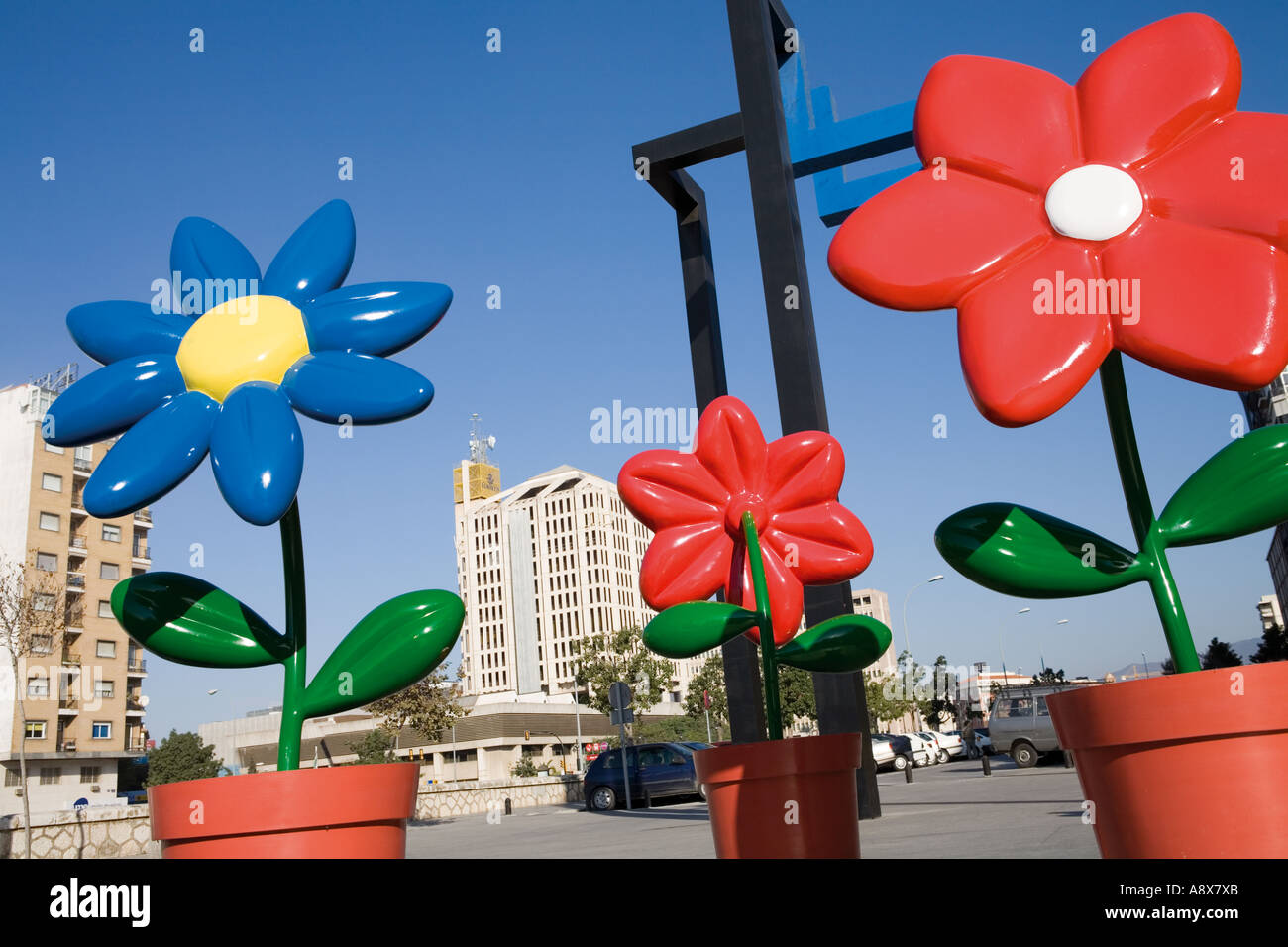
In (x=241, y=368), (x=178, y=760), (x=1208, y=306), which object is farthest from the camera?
(x=178, y=760)

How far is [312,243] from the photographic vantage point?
2.85 m

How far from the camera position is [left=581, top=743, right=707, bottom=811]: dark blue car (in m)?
14.8

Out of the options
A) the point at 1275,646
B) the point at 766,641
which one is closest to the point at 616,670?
the point at 1275,646

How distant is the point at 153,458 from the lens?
240cm

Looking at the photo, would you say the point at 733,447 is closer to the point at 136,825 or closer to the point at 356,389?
the point at 356,389

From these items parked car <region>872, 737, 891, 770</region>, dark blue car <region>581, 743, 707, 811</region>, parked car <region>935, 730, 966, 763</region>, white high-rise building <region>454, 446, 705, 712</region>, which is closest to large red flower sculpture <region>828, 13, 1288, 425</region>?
dark blue car <region>581, 743, 707, 811</region>

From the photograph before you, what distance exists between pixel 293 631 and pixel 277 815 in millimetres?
595

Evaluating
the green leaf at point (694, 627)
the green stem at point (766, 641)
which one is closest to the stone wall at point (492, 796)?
the green stem at point (766, 641)

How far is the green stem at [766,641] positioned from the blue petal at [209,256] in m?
1.81

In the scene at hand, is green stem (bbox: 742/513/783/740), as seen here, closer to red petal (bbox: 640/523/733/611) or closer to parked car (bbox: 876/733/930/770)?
red petal (bbox: 640/523/733/611)

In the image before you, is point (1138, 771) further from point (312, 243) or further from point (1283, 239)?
point (312, 243)

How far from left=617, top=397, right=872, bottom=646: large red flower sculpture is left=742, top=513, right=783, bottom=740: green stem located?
236 millimetres
